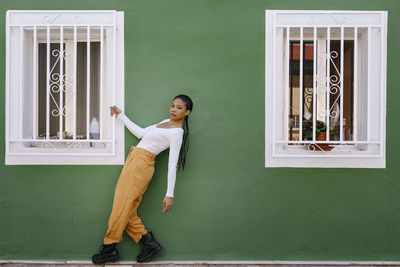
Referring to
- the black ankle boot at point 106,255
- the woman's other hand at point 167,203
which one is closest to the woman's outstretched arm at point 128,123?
the woman's other hand at point 167,203

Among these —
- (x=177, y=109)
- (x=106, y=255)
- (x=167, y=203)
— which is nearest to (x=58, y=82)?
(x=177, y=109)

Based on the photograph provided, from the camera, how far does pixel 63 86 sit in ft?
Result: 12.7

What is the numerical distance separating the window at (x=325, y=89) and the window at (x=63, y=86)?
5.66 ft

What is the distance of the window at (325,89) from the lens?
3.69m

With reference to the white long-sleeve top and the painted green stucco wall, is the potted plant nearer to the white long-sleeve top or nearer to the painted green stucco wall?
the painted green stucco wall

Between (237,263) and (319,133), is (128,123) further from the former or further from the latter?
(319,133)

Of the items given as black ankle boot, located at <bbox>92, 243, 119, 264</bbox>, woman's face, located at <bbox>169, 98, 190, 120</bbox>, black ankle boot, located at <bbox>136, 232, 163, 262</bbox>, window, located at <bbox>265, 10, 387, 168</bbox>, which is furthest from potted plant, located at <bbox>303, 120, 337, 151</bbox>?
black ankle boot, located at <bbox>92, 243, 119, 264</bbox>

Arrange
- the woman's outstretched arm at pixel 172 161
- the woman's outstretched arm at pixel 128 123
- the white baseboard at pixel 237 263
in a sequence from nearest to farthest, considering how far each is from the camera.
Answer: the woman's outstretched arm at pixel 172 161 < the woman's outstretched arm at pixel 128 123 < the white baseboard at pixel 237 263

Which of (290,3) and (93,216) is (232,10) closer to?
(290,3)

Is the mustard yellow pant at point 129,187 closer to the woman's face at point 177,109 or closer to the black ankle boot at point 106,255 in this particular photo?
the black ankle boot at point 106,255

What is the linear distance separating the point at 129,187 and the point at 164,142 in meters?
0.58

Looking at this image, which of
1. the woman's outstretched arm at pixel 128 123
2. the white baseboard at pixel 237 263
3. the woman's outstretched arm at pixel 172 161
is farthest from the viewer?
the white baseboard at pixel 237 263

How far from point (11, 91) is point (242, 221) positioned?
9.61 ft

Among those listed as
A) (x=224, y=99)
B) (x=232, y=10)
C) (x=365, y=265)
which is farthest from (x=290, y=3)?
(x=365, y=265)
